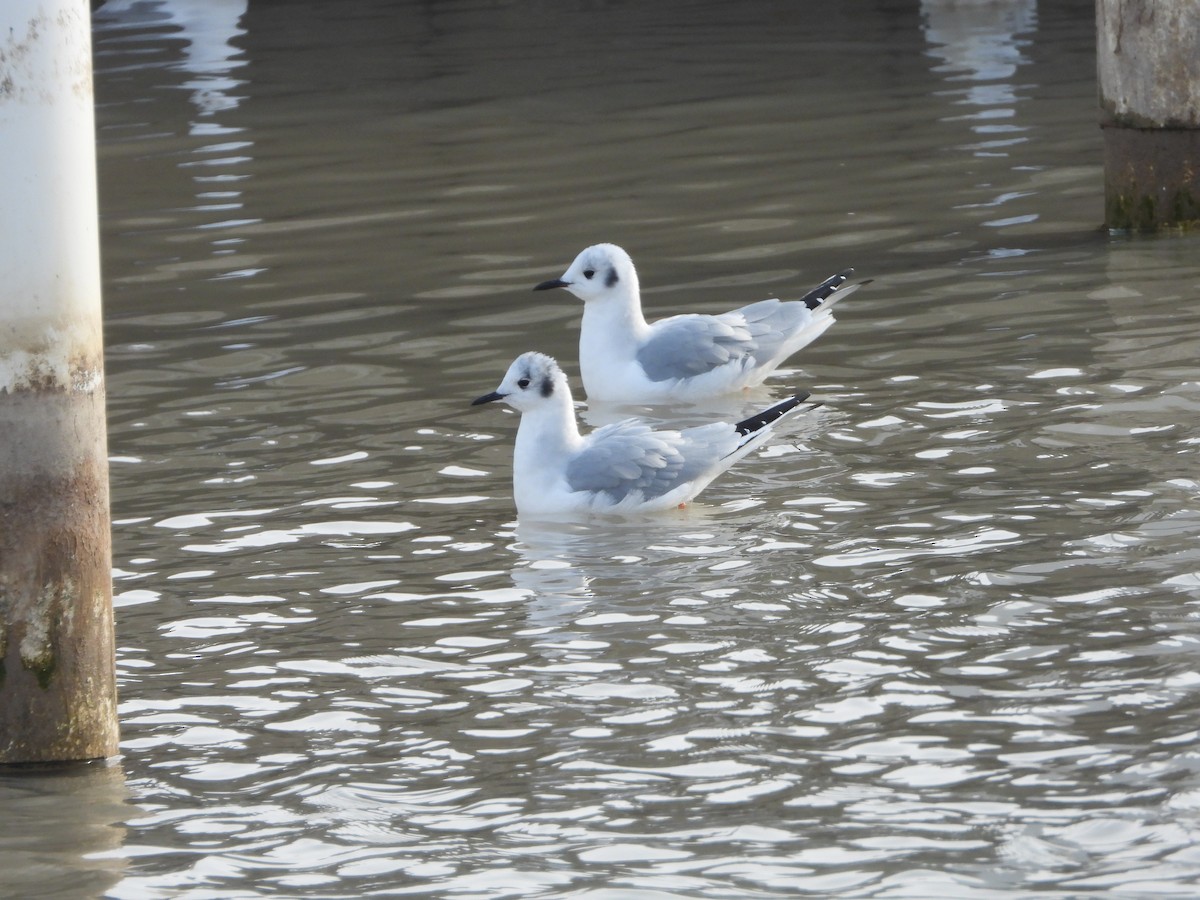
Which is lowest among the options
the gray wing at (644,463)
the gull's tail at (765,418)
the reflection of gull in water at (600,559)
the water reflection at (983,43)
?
the reflection of gull in water at (600,559)

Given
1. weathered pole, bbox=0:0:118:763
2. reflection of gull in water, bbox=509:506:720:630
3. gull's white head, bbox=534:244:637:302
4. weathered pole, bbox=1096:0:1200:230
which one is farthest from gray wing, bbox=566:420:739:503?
weathered pole, bbox=1096:0:1200:230

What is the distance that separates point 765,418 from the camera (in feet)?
27.3

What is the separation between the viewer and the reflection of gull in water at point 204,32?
1923cm

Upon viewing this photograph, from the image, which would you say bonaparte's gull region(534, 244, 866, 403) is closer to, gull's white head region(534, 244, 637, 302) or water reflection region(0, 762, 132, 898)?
gull's white head region(534, 244, 637, 302)

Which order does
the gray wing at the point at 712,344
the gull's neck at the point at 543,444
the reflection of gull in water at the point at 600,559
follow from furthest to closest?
the gray wing at the point at 712,344, the gull's neck at the point at 543,444, the reflection of gull in water at the point at 600,559

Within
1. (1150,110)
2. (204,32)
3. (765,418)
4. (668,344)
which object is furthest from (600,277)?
(204,32)

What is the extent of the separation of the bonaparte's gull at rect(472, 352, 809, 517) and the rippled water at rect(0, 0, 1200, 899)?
0.12 m

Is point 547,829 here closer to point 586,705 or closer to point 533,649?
point 586,705

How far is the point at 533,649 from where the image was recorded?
6.49 m

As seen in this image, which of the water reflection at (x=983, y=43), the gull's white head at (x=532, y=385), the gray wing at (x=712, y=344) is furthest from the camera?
the water reflection at (x=983, y=43)

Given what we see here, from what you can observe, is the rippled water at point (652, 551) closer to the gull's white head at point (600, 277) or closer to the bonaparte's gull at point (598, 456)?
the bonaparte's gull at point (598, 456)

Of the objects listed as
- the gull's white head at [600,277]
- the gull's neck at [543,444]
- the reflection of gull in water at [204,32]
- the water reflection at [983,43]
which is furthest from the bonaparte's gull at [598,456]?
the reflection of gull in water at [204,32]

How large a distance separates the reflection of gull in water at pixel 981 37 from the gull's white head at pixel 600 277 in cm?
763

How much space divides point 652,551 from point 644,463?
1.79 feet
